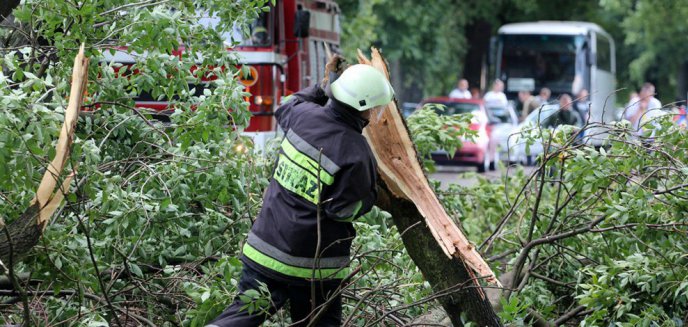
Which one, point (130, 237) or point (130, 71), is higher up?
point (130, 71)

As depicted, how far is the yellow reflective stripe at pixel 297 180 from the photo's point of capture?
481cm

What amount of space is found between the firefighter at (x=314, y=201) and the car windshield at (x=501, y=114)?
19.5 meters

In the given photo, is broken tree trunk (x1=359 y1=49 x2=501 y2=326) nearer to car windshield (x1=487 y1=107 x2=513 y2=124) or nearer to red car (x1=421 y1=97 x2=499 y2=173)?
red car (x1=421 y1=97 x2=499 y2=173)

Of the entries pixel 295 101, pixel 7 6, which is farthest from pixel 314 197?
pixel 7 6

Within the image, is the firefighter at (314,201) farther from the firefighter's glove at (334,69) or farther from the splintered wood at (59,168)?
the splintered wood at (59,168)

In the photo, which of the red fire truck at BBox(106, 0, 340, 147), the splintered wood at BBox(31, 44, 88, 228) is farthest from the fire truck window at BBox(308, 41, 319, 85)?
the splintered wood at BBox(31, 44, 88, 228)

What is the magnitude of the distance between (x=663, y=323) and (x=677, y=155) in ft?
4.00

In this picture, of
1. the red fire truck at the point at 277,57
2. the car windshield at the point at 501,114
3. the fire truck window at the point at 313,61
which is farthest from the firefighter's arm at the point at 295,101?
the car windshield at the point at 501,114

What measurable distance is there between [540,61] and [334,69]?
26613 mm

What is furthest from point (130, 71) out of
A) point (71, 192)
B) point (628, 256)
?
point (628, 256)

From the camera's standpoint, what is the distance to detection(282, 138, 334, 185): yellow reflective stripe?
4.77 metres

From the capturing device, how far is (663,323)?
18.5 feet

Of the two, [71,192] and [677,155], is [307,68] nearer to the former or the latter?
[677,155]

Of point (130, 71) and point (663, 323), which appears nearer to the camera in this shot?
point (663, 323)
